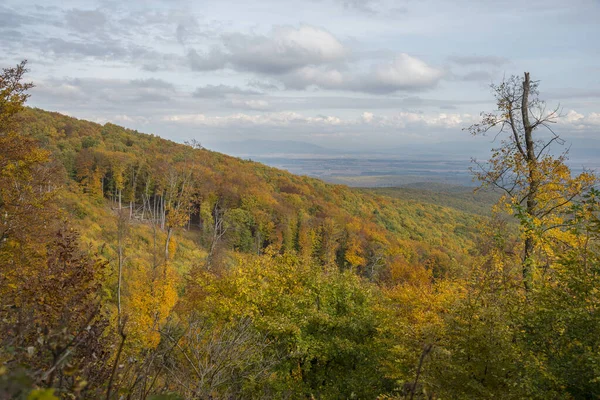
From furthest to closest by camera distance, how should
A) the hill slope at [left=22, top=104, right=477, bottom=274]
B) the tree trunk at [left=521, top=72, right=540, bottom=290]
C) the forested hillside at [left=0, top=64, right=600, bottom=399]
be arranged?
the hill slope at [left=22, top=104, right=477, bottom=274] < the tree trunk at [left=521, top=72, right=540, bottom=290] < the forested hillside at [left=0, top=64, right=600, bottom=399]

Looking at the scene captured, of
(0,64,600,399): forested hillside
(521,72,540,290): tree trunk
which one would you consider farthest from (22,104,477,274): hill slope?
(521,72,540,290): tree trunk

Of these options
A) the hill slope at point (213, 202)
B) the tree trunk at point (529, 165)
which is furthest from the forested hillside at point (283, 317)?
the hill slope at point (213, 202)

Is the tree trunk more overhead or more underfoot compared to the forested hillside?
more overhead

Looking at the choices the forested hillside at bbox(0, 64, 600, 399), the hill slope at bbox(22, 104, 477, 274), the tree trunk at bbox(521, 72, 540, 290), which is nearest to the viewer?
the forested hillside at bbox(0, 64, 600, 399)

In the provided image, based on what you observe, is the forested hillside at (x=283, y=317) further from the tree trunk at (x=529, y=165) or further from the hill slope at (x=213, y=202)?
the hill slope at (x=213, y=202)

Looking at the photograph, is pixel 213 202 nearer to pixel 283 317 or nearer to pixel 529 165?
pixel 283 317

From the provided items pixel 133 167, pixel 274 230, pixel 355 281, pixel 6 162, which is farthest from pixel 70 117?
pixel 355 281

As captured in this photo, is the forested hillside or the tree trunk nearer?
the forested hillside

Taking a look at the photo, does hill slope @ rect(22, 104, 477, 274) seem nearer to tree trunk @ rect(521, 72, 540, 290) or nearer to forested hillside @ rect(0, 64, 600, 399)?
forested hillside @ rect(0, 64, 600, 399)

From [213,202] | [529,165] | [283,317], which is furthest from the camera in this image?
[213,202]

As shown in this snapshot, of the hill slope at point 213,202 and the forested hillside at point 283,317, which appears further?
the hill slope at point 213,202

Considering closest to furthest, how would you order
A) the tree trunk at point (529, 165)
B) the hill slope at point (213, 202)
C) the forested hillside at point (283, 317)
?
the forested hillside at point (283, 317)
the tree trunk at point (529, 165)
the hill slope at point (213, 202)

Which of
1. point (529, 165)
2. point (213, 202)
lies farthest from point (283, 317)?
point (213, 202)

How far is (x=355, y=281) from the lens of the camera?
1642cm
